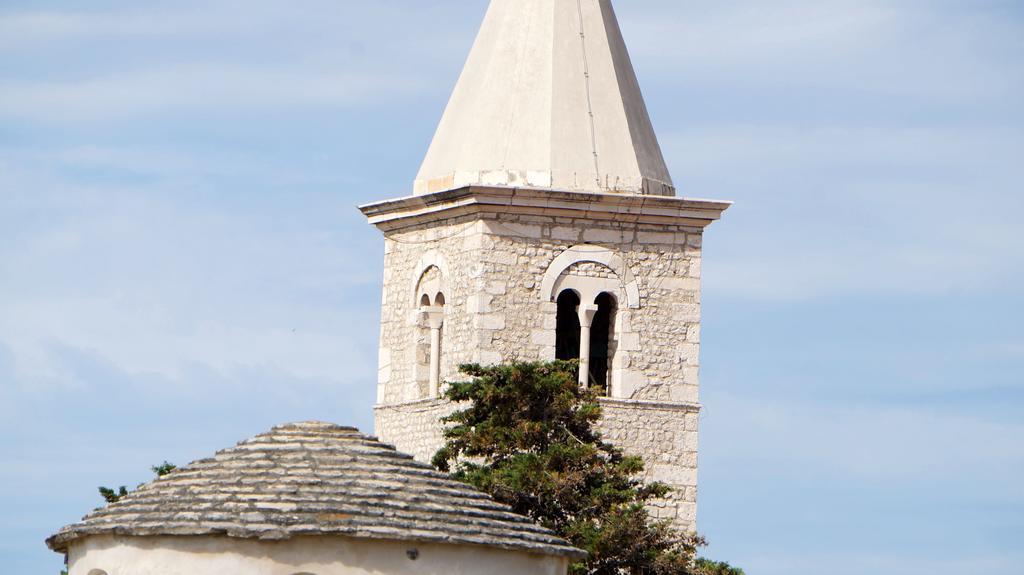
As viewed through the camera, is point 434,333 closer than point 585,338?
No

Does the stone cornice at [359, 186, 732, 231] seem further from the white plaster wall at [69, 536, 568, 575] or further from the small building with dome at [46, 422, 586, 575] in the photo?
the white plaster wall at [69, 536, 568, 575]

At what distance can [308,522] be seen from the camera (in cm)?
1752

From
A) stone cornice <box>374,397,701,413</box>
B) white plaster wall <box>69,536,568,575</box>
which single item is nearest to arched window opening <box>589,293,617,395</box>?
stone cornice <box>374,397,701,413</box>

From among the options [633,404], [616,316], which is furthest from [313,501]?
[616,316]

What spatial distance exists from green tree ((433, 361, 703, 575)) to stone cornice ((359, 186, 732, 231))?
19.6 feet

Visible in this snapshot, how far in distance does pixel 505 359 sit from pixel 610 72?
15.7 feet

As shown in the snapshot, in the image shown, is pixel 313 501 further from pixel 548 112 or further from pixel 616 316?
pixel 548 112

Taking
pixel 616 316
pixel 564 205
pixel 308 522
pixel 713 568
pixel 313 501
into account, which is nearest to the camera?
pixel 308 522

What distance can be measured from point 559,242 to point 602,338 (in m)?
1.58

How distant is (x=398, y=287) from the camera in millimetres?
37906

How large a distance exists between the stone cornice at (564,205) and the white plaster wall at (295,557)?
17.4 meters

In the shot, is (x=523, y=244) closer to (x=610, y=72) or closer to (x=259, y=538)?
(x=610, y=72)

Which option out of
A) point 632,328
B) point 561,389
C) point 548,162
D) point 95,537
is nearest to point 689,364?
point 632,328

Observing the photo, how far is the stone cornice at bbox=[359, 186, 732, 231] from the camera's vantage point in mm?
35469
